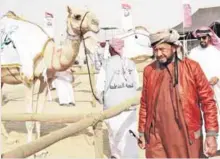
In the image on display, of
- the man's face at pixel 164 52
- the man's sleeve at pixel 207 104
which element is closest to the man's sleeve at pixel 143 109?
the man's face at pixel 164 52

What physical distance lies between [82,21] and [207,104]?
1.40m

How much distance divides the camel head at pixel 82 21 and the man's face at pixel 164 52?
1.11 m

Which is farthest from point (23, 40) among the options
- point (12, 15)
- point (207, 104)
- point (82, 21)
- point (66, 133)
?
point (207, 104)

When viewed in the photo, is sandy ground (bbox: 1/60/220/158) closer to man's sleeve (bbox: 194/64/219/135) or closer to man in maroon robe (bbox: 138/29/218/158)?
man in maroon robe (bbox: 138/29/218/158)

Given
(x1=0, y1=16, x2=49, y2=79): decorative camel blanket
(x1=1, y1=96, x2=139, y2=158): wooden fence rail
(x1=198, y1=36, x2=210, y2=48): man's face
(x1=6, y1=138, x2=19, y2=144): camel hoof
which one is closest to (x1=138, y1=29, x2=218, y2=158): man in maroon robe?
(x1=1, y1=96, x2=139, y2=158): wooden fence rail

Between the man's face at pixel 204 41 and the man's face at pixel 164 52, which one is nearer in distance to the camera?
the man's face at pixel 164 52

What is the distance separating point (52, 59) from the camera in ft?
11.0

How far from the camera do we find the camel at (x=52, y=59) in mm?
2975

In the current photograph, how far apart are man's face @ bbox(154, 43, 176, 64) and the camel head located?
1108 millimetres

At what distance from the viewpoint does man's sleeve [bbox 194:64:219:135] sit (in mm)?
1778

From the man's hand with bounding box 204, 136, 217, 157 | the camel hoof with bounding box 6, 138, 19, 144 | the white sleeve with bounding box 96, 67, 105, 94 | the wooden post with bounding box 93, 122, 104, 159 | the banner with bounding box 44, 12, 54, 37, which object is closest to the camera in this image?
the man's hand with bounding box 204, 136, 217, 157

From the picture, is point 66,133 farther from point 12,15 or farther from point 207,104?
point 12,15

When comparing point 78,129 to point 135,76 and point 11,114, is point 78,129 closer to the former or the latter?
point 11,114

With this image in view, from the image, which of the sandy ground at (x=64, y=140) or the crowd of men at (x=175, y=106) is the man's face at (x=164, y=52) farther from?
the sandy ground at (x=64, y=140)
